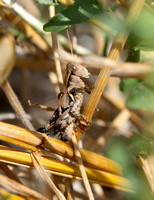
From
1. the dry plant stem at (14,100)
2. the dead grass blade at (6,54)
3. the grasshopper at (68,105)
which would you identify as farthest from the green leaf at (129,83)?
the dead grass blade at (6,54)

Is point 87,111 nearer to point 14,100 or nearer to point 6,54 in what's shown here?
point 14,100

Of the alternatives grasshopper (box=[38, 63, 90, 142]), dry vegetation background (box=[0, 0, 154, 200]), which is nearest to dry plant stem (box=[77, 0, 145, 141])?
dry vegetation background (box=[0, 0, 154, 200])

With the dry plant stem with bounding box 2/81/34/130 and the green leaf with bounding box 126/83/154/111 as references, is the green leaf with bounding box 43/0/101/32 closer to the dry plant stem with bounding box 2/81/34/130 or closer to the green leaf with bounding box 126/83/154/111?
the dry plant stem with bounding box 2/81/34/130

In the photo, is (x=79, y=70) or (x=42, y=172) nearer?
(x=42, y=172)

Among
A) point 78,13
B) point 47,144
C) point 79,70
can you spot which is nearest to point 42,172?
point 47,144

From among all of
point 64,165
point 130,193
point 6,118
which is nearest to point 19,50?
point 6,118

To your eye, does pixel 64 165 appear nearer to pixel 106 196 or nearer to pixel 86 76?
pixel 86 76
